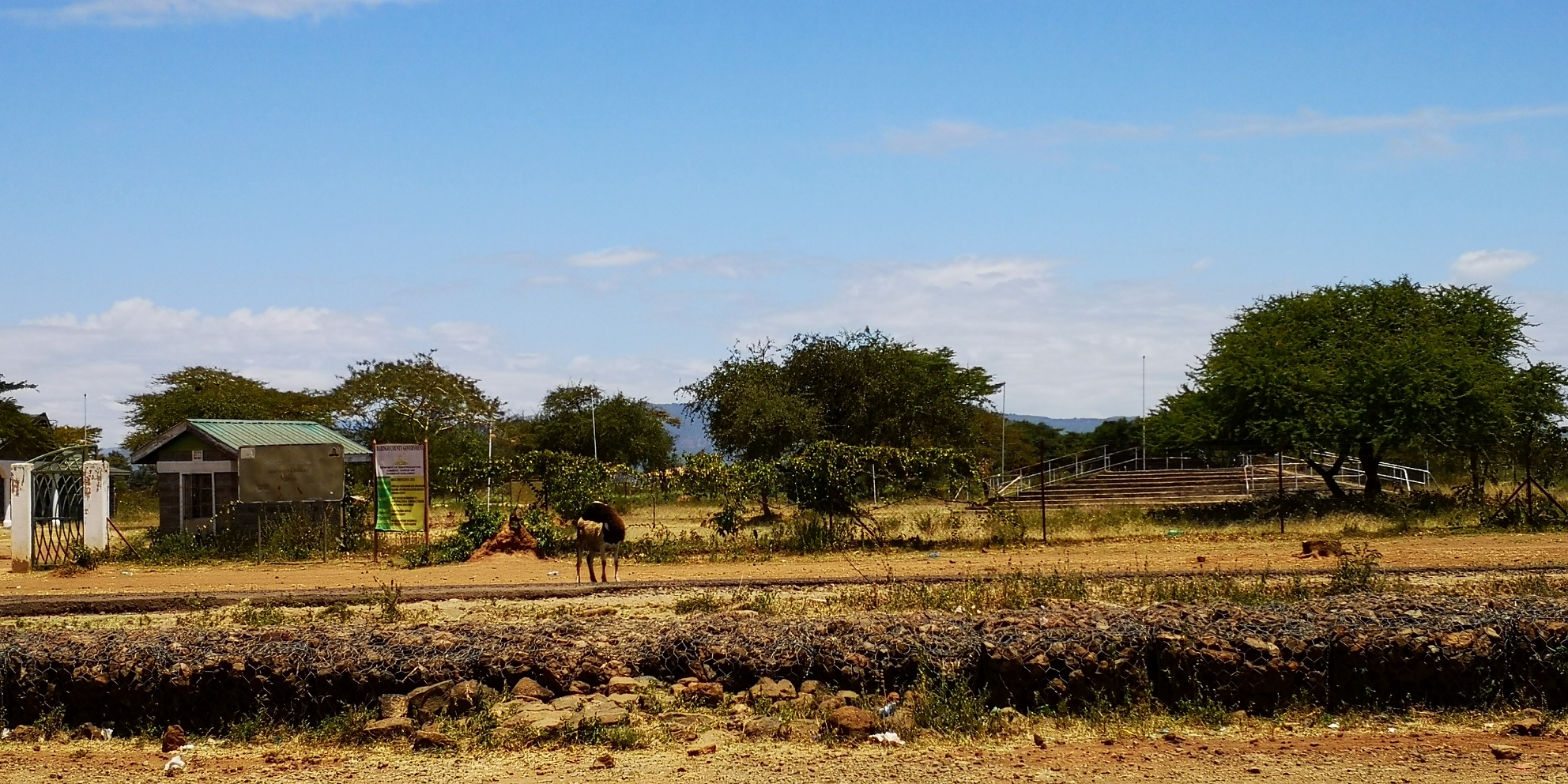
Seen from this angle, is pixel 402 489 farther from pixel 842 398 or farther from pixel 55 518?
pixel 842 398

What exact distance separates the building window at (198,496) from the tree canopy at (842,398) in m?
28.5

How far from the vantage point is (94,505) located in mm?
25609

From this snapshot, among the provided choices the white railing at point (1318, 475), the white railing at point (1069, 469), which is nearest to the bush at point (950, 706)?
the white railing at point (1069, 469)

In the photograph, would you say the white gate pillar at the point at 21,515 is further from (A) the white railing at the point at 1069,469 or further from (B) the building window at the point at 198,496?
(A) the white railing at the point at 1069,469

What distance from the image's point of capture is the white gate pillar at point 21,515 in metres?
24.5

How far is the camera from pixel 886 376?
195ft

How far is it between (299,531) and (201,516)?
11.6ft

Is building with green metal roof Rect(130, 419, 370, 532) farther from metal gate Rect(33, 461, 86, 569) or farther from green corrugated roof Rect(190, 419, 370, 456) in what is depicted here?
metal gate Rect(33, 461, 86, 569)

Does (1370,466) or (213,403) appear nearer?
(1370,466)

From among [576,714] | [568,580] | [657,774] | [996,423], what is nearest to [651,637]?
[576,714]

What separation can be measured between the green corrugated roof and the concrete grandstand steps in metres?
20.7

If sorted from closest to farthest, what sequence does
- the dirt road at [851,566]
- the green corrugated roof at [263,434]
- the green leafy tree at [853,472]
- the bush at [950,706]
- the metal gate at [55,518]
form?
the bush at [950,706], the dirt road at [851,566], the metal gate at [55,518], the green leafy tree at [853,472], the green corrugated roof at [263,434]

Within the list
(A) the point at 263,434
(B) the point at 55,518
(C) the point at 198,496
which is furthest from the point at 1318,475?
(B) the point at 55,518

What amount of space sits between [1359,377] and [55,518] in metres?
28.1
